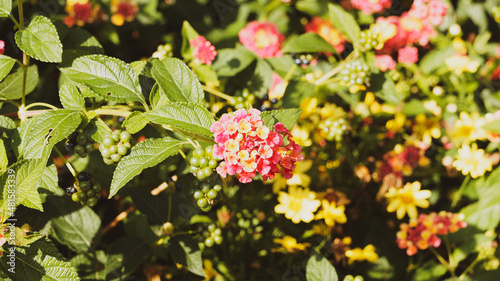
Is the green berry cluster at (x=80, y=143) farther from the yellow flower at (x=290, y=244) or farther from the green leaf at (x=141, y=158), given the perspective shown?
the yellow flower at (x=290, y=244)

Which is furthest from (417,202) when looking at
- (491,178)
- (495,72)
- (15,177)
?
(15,177)

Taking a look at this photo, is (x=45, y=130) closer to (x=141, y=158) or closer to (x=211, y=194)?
(x=141, y=158)

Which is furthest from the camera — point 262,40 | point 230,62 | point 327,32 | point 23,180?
point 327,32

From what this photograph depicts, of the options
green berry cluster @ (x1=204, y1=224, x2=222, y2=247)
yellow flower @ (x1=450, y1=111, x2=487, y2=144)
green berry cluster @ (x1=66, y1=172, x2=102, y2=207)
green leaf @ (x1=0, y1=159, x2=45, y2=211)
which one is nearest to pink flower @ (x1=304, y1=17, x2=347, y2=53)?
yellow flower @ (x1=450, y1=111, x2=487, y2=144)

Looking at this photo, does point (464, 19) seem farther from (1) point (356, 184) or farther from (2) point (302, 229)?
(2) point (302, 229)

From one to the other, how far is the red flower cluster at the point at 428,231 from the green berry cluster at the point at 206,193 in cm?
108

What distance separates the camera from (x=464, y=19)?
2605 mm

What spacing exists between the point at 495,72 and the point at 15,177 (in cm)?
258

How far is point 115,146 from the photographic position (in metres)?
0.92

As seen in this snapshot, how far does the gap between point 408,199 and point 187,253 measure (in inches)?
41.1

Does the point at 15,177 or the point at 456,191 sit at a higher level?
the point at 15,177

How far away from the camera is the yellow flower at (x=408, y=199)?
1.73 m

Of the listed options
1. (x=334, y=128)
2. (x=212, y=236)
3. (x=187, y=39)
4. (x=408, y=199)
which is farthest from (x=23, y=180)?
(x=408, y=199)

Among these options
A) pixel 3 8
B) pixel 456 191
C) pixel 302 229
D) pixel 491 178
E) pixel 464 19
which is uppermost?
pixel 3 8
